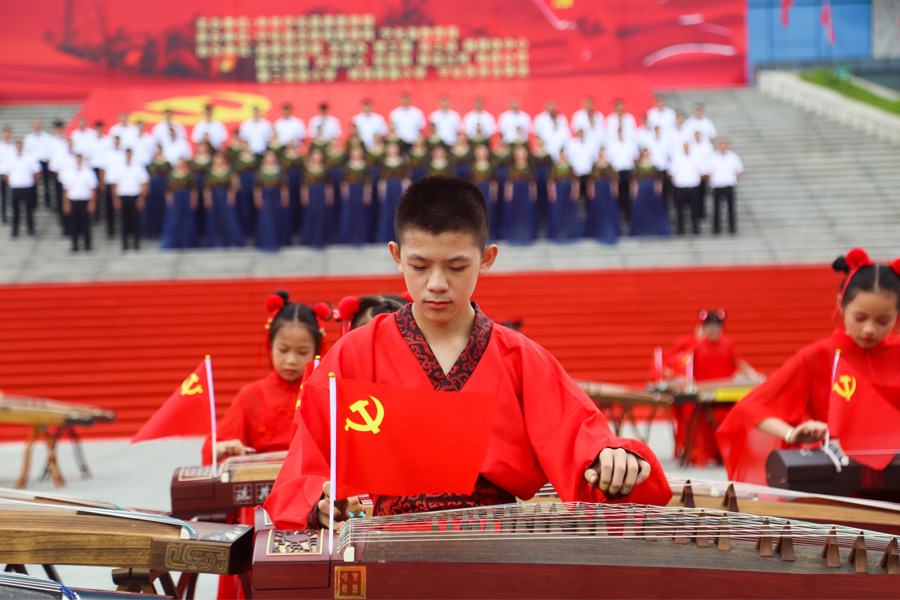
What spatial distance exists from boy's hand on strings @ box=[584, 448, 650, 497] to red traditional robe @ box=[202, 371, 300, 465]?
2.12 m

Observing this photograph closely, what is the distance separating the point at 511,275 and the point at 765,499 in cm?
819

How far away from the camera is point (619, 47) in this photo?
56.9 ft

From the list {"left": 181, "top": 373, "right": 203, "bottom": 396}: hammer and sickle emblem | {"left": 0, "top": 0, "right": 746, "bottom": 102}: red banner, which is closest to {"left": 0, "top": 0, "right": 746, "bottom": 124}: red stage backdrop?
{"left": 0, "top": 0, "right": 746, "bottom": 102}: red banner

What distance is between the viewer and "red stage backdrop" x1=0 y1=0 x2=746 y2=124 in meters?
16.4

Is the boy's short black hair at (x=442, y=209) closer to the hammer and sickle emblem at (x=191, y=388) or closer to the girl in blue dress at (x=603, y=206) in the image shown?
the hammer and sickle emblem at (x=191, y=388)

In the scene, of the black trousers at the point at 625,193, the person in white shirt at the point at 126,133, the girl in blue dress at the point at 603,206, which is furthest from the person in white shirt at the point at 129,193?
the black trousers at the point at 625,193

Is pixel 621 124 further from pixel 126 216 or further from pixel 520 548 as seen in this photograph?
pixel 520 548

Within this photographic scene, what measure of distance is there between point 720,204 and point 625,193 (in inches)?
53.1

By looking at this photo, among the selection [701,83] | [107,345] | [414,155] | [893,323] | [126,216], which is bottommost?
[107,345]

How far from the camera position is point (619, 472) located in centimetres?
176

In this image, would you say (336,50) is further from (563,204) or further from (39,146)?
(563,204)

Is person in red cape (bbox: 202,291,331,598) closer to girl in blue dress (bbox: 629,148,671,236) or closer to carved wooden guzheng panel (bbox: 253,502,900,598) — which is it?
carved wooden guzheng panel (bbox: 253,502,900,598)

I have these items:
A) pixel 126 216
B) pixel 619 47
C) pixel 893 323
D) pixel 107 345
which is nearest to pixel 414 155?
pixel 126 216

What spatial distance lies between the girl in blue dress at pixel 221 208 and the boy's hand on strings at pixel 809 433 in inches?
407
